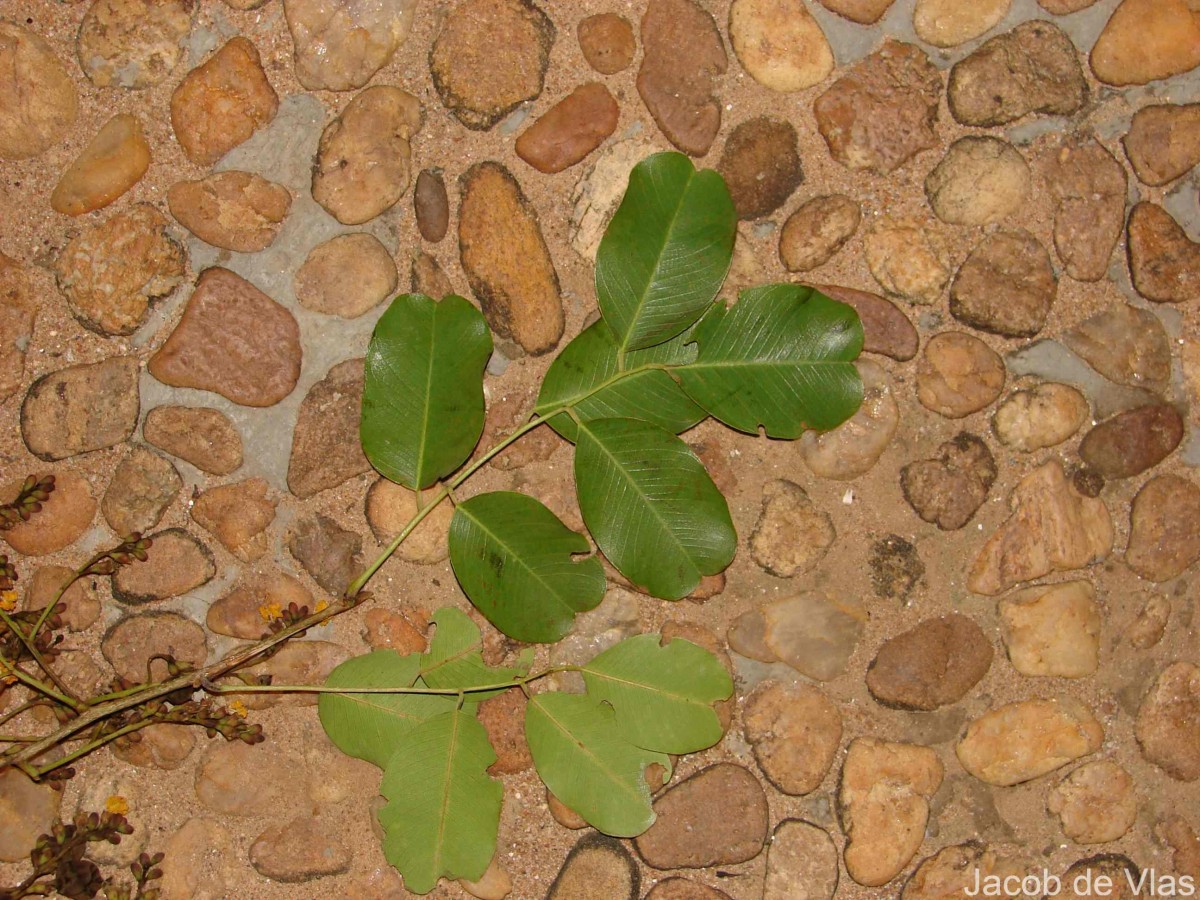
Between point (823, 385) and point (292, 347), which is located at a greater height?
point (292, 347)

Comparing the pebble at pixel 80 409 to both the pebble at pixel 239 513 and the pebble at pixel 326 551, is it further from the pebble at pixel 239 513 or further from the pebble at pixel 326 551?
the pebble at pixel 326 551

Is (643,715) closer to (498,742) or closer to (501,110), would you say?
(498,742)

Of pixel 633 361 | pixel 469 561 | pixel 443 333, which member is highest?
pixel 443 333

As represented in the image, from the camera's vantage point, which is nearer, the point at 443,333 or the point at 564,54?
the point at 443,333

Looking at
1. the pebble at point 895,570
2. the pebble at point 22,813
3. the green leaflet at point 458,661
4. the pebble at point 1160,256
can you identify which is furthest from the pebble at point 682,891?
the pebble at point 1160,256

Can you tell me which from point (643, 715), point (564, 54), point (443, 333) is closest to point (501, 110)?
point (564, 54)

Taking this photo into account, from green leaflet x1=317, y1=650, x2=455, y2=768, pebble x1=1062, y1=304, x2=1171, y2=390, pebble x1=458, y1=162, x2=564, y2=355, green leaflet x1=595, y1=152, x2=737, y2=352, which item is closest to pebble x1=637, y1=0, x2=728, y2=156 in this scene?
green leaflet x1=595, y1=152, x2=737, y2=352

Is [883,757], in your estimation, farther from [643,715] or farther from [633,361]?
[633,361]
